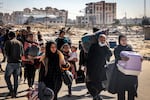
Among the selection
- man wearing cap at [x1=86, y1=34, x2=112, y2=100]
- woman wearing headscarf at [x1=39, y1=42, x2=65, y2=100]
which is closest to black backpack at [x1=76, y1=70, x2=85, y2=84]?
man wearing cap at [x1=86, y1=34, x2=112, y2=100]

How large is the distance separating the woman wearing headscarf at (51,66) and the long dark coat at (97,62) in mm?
1647

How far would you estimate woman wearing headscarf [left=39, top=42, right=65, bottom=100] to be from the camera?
20.4ft

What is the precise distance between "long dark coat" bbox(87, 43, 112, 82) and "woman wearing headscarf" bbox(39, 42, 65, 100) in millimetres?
1647

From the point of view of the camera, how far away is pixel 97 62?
7840mm

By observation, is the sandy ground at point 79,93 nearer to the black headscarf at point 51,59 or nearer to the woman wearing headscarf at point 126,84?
the woman wearing headscarf at point 126,84

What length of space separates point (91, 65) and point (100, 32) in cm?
74

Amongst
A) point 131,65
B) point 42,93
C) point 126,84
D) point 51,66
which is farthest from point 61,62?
point 126,84

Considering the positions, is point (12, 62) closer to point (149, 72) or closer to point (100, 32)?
point (100, 32)

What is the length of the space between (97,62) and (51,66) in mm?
1809

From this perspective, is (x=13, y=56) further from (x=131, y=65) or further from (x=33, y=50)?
(x=131, y=65)

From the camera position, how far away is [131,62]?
720 cm

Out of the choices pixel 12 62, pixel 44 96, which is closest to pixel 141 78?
pixel 12 62

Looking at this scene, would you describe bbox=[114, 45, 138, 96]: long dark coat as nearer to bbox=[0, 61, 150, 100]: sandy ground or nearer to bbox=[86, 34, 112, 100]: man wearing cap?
bbox=[86, 34, 112, 100]: man wearing cap

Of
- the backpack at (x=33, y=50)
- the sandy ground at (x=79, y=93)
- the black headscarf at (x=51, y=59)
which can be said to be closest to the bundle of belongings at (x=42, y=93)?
the black headscarf at (x=51, y=59)
